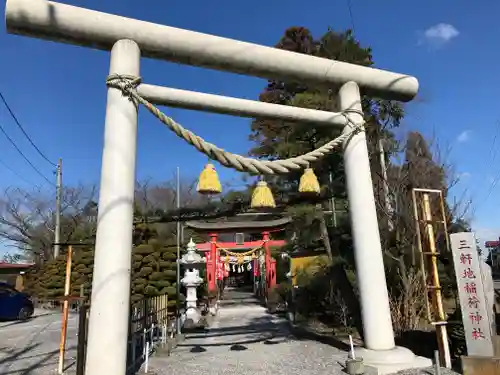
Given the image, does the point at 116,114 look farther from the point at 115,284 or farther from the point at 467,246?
the point at 467,246

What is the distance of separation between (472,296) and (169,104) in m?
4.51

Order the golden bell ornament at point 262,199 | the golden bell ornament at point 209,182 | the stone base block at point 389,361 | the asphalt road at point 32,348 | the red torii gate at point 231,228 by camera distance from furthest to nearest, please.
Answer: the red torii gate at point 231,228 < the asphalt road at point 32,348 < the golden bell ornament at point 262,199 < the golden bell ornament at point 209,182 < the stone base block at point 389,361

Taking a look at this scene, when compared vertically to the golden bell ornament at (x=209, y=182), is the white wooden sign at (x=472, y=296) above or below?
below

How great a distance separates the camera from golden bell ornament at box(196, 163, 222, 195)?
5.08 meters

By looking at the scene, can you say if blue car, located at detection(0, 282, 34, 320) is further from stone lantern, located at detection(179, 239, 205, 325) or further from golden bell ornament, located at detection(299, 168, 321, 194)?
golden bell ornament, located at detection(299, 168, 321, 194)

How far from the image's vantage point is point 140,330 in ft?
22.2

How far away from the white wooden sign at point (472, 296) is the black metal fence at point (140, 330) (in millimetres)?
4378

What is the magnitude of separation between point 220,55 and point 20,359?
6598 millimetres

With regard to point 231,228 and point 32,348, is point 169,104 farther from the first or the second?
point 231,228

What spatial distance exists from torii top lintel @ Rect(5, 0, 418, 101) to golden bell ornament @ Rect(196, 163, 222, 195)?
1.35 m

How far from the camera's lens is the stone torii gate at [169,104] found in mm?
3885

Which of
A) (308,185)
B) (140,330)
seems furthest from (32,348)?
(308,185)

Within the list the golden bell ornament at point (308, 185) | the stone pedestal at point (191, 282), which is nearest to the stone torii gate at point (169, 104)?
the golden bell ornament at point (308, 185)

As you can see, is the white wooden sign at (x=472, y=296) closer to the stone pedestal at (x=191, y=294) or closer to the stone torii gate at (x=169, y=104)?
the stone torii gate at (x=169, y=104)
